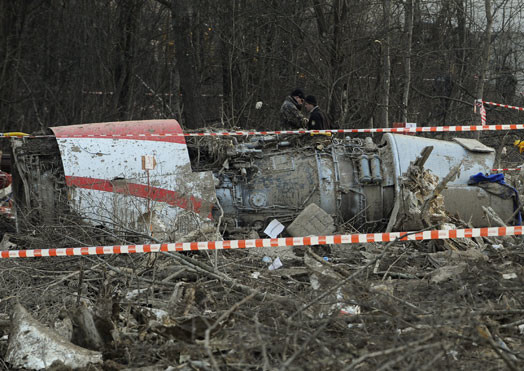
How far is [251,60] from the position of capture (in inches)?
601

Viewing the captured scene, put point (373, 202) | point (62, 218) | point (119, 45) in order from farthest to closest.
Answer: point (119, 45)
point (373, 202)
point (62, 218)

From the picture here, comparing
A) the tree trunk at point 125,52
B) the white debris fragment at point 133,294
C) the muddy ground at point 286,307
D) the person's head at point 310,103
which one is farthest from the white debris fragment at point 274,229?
the tree trunk at point 125,52

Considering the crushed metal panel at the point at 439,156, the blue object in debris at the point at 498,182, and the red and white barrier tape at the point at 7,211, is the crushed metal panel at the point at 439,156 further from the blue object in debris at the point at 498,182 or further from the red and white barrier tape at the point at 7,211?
the red and white barrier tape at the point at 7,211

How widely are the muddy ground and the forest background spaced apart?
23.2ft

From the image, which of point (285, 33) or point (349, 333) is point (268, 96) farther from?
point (349, 333)

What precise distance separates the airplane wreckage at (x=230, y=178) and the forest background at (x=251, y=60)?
17.0 feet

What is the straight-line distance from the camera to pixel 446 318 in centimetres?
351

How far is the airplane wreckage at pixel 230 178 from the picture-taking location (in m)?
6.90

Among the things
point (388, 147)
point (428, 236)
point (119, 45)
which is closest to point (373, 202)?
point (388, 147)

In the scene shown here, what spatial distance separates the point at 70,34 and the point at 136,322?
16.4 m

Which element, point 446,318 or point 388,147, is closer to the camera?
point 446,318

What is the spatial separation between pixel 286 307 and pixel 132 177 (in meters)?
3.60

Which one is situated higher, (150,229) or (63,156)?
(63,156)

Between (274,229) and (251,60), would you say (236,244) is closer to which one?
(274,229)
